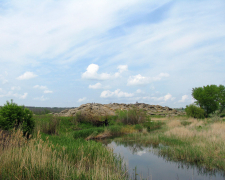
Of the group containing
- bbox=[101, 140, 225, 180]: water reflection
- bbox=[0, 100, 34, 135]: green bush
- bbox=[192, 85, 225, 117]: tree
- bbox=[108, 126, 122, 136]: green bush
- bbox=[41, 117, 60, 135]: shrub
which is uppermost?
bbox=[192, 85, 225, 117]: tree

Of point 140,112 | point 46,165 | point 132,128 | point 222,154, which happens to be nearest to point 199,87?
point 140,112

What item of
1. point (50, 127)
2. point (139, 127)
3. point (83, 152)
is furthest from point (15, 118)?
point (139, 127)

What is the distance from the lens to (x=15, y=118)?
9625mm

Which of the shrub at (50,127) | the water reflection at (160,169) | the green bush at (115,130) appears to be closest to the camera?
the water reflection at (160,169)

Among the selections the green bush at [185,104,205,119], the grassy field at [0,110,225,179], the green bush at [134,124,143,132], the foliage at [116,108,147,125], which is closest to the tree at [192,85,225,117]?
the green bush at [185,104,205,119]

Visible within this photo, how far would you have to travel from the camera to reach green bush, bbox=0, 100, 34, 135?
31.1 ft

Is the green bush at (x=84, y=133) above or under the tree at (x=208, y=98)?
under

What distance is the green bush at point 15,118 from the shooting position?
9477mm

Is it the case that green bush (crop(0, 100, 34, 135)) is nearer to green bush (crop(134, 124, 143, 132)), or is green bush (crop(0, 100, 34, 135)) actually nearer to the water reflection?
the water reflection

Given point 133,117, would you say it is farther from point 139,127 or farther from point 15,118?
point 15,118

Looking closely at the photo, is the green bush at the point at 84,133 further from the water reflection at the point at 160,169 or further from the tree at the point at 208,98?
the tree at the point at 208,98

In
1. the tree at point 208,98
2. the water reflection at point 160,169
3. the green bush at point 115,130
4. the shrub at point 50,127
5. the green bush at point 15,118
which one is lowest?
the water reflection at point 160,169

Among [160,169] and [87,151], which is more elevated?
[87,151]

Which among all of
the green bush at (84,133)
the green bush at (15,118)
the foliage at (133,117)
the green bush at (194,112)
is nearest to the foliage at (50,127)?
the green bush at (84,133)
